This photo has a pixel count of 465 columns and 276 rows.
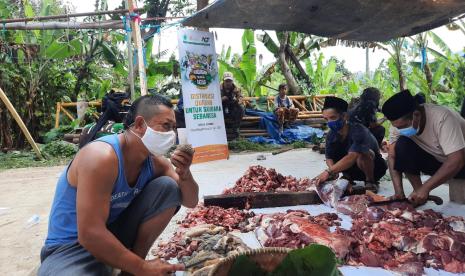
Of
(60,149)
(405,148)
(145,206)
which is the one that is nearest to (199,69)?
(405,148)

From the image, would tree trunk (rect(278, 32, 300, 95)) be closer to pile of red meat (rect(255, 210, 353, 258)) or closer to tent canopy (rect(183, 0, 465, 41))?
tent canopy (rect(183, 0, 465, 41))

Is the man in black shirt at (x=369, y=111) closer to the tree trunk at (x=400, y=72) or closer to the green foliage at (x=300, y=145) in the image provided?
the green foliage at (x=300, y=145)

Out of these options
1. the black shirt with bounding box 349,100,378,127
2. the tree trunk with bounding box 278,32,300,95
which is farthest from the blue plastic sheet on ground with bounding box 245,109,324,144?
the black shirt with bounding box 349,100,378,127

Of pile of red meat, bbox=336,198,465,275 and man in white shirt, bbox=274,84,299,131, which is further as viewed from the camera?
man in white shirt, bbox=274,84,299,131

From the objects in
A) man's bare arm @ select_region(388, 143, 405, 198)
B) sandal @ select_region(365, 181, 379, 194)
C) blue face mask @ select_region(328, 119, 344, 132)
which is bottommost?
sandal @ select_region(365, 181, 379, 194)

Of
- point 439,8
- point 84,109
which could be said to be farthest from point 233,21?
point 84,109

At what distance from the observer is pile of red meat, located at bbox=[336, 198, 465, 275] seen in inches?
106

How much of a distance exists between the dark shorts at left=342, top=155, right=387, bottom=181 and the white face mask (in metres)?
3.52

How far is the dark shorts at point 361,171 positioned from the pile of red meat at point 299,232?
1.52 metres

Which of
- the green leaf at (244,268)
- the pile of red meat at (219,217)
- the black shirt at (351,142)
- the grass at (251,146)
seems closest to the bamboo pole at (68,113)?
the grass at (251,146)

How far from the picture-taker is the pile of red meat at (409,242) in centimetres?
268

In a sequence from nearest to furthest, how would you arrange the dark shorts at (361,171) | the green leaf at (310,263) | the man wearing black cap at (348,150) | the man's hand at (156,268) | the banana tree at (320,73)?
the green leaf at (310,263), the man's hand at (156,268), the man wearing black cap at (348,150), the dark shorts at (361,171), the banana tree at (320,73)

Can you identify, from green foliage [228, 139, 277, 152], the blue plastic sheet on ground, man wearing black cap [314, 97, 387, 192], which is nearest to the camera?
man wearing black cap [314, 97, 387, 192]

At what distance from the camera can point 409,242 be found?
114 inches
